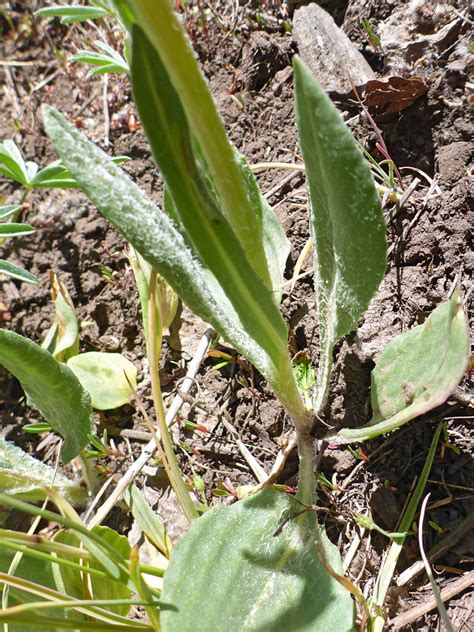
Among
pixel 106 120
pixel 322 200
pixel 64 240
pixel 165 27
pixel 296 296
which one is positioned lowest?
pixel 296 296

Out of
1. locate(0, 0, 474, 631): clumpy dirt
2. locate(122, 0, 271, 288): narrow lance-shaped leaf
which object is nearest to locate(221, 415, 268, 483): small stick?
locate(0, 0, 474, 631): clumpy dirt

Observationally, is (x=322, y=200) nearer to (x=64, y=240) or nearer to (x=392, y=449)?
(x=392, y=449)

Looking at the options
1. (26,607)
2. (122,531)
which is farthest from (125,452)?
(26,607)

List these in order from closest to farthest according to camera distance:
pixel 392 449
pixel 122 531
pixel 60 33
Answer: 1. pixel 392 449
2. pixel 122 531
3. pixel 60 33

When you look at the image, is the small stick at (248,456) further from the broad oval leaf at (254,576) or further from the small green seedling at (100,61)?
the small green seedling at (100,61)

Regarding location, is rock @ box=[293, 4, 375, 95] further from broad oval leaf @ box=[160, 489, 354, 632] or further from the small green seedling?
broad oval leaf @ box=[160, 489, 354, 632]
